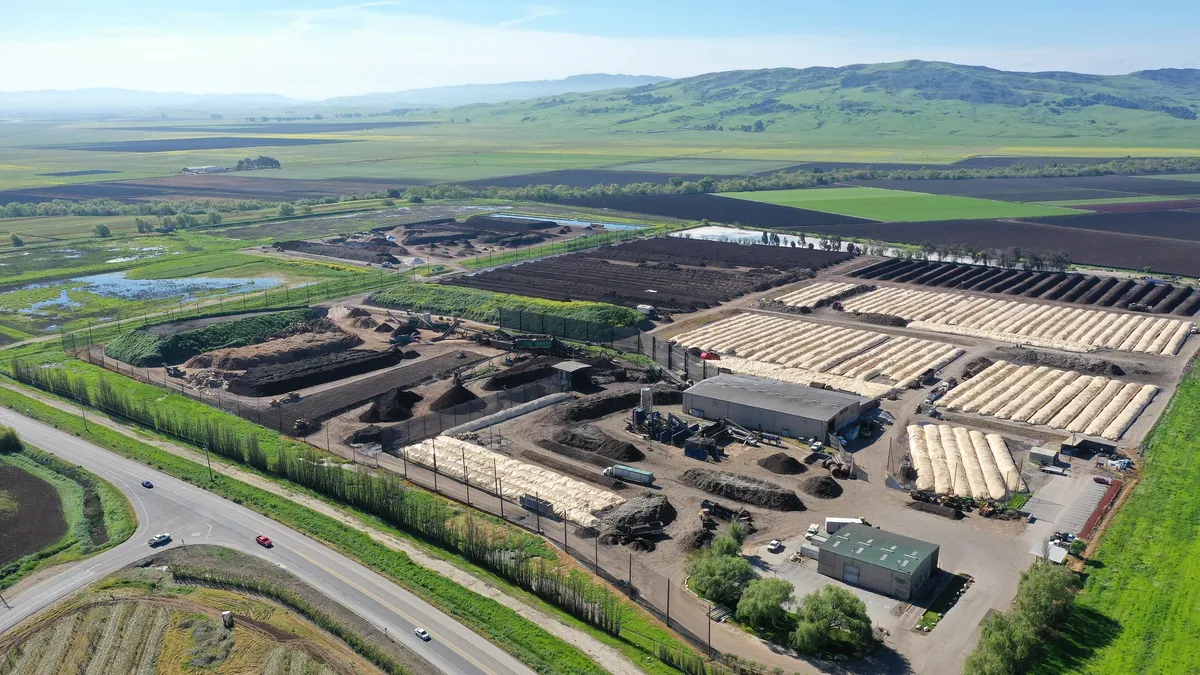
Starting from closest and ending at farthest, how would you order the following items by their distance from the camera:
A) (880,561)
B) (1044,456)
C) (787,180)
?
(880,561)
(1044,456)
(787,180)

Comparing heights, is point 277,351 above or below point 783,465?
below

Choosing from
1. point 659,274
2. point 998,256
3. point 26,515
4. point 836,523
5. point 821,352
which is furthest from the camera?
point 998,256

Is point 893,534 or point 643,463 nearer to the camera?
point 893,534

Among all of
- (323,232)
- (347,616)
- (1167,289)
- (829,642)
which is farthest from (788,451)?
(323,232)

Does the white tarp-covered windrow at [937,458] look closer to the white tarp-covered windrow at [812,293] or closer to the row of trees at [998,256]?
the white tarp-covered windrow at [812,293]

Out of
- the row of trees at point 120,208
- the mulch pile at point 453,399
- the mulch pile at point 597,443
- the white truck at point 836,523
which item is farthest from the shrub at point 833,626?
the row of trees at point 120,208

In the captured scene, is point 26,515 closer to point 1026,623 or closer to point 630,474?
point 630,474

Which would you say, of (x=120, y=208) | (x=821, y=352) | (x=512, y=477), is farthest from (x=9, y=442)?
(x=120, y=208)

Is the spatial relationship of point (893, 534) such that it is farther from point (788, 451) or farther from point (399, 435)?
point (399, 435)
